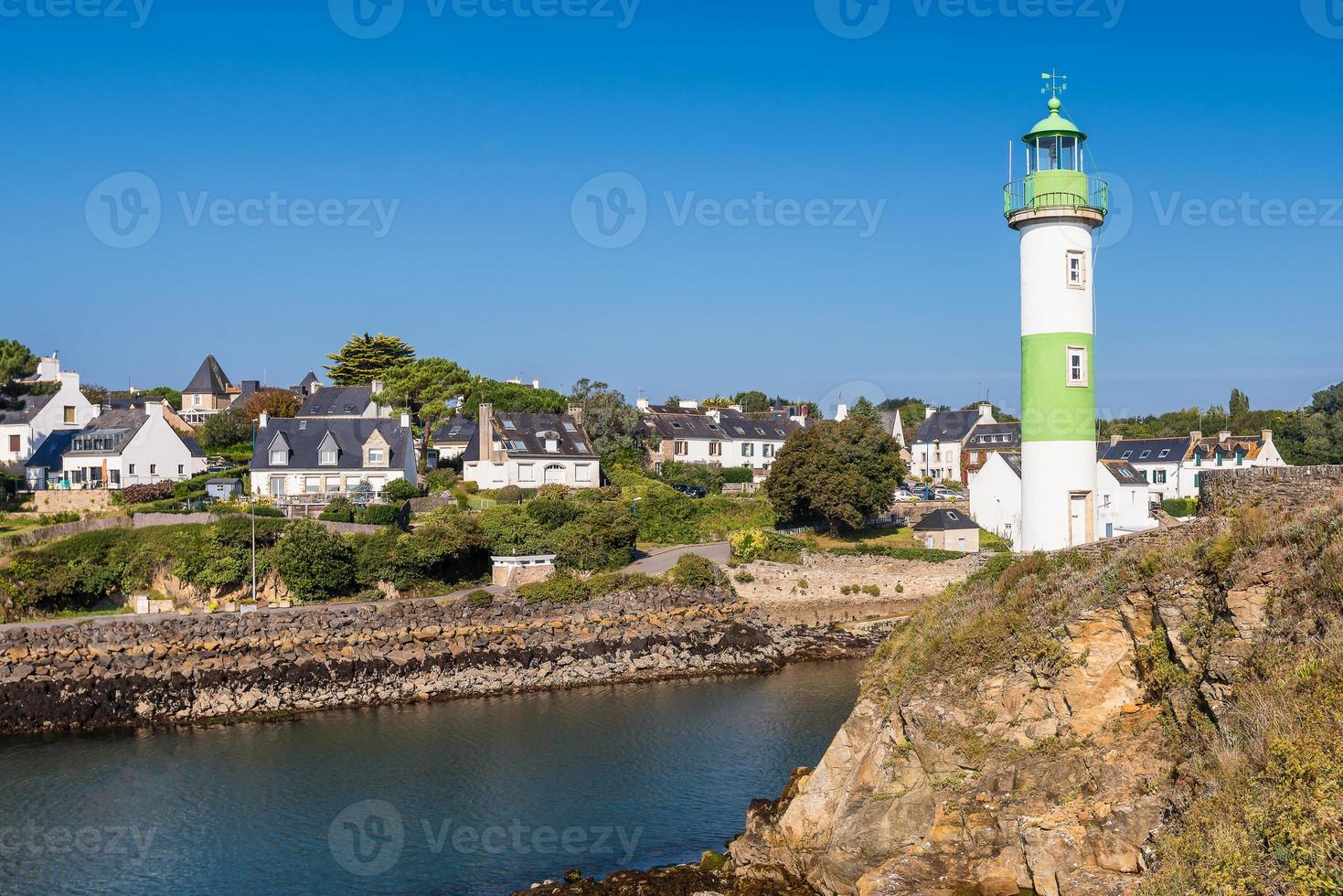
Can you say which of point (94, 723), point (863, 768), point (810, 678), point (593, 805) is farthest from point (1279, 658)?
point (94, 723)

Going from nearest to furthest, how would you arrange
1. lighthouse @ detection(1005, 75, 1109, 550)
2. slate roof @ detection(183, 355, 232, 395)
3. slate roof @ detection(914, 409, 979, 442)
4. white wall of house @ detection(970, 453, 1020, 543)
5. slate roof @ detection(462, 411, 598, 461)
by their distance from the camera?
lighthouse @ detection(1005, 75, 1109, 550) → white wall of house @ detection(970, 453, 1020, 543) → slate roof @ detection(462, 411, 598, 461) → slate roof @ detection(914, 409, 979, 442) → slate roof @ detection(183, 355, 232, 395)

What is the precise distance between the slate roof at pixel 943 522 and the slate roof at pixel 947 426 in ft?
84.1

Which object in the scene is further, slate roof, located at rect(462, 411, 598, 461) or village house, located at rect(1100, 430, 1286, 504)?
slate roof, located at rect(462, 411, 598, 461)

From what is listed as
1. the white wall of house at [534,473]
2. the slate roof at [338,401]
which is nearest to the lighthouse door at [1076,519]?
the white wall of house at [534,473]

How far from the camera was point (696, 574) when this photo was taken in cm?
3772

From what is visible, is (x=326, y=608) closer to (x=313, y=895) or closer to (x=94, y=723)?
(x=94, y=723)

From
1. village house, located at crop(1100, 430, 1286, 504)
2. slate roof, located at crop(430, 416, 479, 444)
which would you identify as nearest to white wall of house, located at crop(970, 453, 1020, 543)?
village house, located at crop(1100, 430, 1286, 504)

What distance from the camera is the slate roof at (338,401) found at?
2160 inches

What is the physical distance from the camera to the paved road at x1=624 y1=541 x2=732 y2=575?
128 ft

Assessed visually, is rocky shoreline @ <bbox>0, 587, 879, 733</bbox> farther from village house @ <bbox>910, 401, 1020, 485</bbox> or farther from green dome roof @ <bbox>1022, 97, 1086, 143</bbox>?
village house @ <bbox>910, 401, 1020, 485</bbox>

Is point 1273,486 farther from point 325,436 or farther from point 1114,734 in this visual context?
point 325,436

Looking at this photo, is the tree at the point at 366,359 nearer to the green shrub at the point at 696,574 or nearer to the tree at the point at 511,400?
the tree at the point at 511,400

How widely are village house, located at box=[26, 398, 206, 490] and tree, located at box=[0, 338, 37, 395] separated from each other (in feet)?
10.6

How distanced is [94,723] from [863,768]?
805 inches
